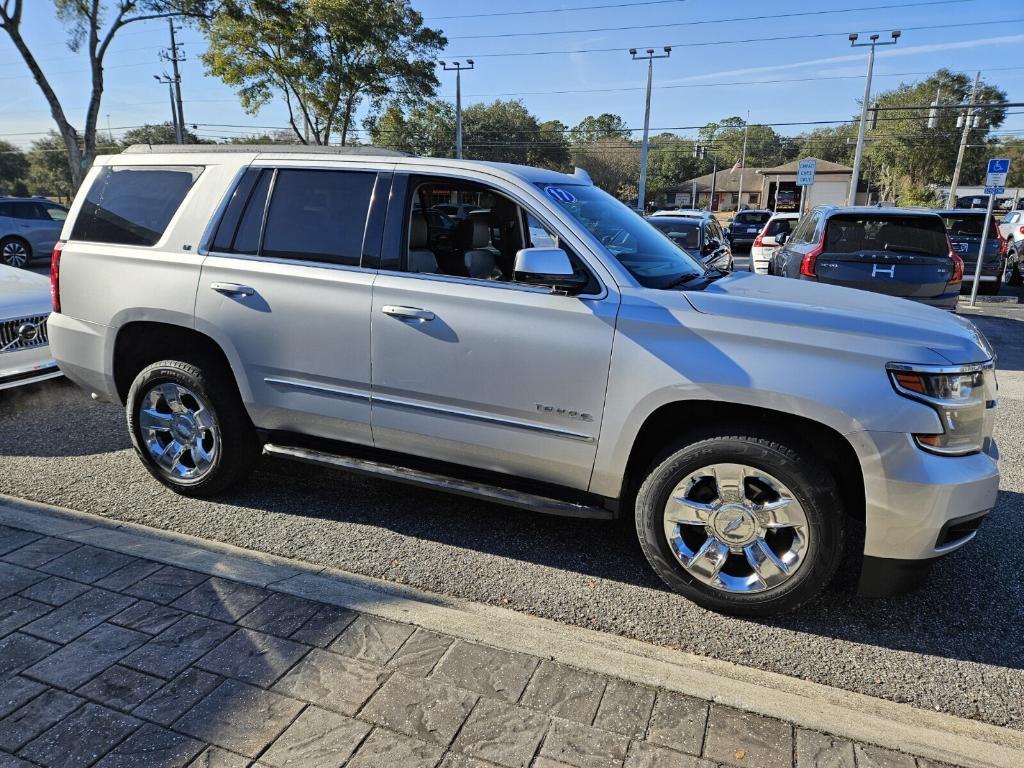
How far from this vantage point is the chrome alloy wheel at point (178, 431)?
4.09 m

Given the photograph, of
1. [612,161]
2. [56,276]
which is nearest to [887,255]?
[56,276]

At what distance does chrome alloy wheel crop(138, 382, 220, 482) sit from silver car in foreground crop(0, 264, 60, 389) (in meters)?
2.31

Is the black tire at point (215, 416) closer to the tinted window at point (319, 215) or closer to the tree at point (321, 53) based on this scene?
the tinted window at point (319, 215)

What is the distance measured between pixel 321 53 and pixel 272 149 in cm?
2618

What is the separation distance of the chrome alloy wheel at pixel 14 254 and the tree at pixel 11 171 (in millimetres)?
74221

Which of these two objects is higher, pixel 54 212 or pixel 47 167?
pixel 47 167

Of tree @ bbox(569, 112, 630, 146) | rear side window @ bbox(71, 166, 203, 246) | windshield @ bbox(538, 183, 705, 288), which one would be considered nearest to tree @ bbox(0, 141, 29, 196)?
tree @ bbox(569, 112, 630, 146)

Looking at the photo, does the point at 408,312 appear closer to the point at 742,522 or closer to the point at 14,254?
the point at 742,522

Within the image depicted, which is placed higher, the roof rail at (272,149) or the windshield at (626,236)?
the roof rail at (272,149)

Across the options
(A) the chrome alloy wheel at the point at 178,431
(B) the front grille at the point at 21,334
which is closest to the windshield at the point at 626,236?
(A) the chrome alloy wheel at the point at 178,431

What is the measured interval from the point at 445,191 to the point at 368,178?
1.33 feet

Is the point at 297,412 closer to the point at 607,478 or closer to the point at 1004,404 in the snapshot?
the point at 607,478

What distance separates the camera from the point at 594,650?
2.81 metres

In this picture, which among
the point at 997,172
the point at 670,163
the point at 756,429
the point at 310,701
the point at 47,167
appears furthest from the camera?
the point at 670,163
